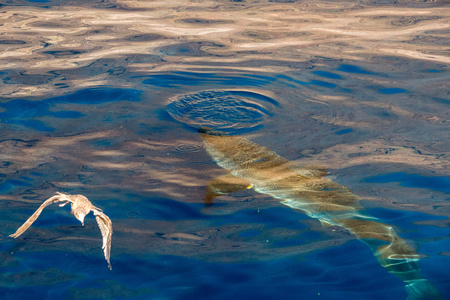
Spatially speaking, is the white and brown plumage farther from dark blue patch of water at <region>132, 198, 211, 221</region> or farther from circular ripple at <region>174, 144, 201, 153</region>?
circular ripple at <region>174, 144, 201, 153</region>

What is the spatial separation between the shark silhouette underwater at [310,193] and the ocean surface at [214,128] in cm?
11

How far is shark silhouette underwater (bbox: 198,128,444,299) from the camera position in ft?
11.5

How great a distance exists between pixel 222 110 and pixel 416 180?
2.76 meters

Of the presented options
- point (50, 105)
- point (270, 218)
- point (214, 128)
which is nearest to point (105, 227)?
point (270, 218)

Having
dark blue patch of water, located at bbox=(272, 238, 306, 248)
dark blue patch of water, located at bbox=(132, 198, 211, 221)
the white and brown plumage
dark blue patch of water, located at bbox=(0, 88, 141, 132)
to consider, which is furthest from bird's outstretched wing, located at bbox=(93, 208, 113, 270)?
dark blue patch of water, located at bbox=(0, 88, 141, 132)

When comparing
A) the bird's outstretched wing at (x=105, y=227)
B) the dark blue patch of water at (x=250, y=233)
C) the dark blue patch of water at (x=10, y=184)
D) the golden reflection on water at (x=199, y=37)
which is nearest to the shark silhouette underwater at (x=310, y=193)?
the dark blue patch of water at (x=250, y=233)

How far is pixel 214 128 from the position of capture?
5.78m

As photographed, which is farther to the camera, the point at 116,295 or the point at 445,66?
the point at 445,66

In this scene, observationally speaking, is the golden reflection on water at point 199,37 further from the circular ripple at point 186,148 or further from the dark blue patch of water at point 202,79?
the circular ripple at point 186,148

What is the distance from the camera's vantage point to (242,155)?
5098 millimetres

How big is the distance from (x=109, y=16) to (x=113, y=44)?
1.96 metres

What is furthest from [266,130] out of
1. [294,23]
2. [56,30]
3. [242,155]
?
[56,30]

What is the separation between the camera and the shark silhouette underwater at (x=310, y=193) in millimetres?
3508

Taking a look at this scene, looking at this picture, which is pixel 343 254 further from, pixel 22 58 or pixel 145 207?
pixel 22 58
